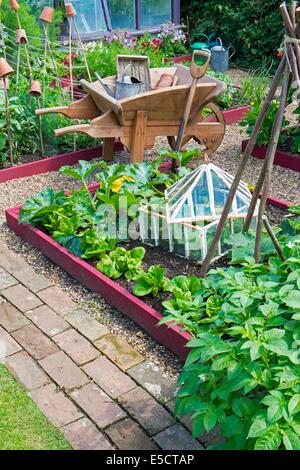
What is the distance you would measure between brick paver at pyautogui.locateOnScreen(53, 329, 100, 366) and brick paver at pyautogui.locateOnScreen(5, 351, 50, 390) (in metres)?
0.21

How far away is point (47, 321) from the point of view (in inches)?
154

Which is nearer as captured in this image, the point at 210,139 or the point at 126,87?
the point at 126,87

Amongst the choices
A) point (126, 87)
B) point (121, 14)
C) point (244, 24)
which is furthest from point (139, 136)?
point (244, 24)

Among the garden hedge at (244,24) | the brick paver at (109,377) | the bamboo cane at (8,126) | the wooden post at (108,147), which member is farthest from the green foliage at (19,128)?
the garden hedge at (244,24)

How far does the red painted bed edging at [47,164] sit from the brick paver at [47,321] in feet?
6.98

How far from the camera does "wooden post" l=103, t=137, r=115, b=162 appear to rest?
6.08m

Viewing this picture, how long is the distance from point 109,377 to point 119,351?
0.75 feet

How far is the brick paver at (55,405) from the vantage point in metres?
3.13

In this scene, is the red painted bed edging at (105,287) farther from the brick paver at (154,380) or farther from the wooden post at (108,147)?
the wooden post at (108,147)

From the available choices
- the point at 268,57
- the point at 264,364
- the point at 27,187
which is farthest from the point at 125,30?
the point at 264,364

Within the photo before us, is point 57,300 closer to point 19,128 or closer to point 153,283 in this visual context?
point 153,283

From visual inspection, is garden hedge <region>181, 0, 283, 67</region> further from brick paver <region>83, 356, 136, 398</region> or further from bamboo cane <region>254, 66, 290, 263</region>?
brick paver <region>83, 356, 136, 398</region>

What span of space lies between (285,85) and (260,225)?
0.75m

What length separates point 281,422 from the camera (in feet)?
7.59
